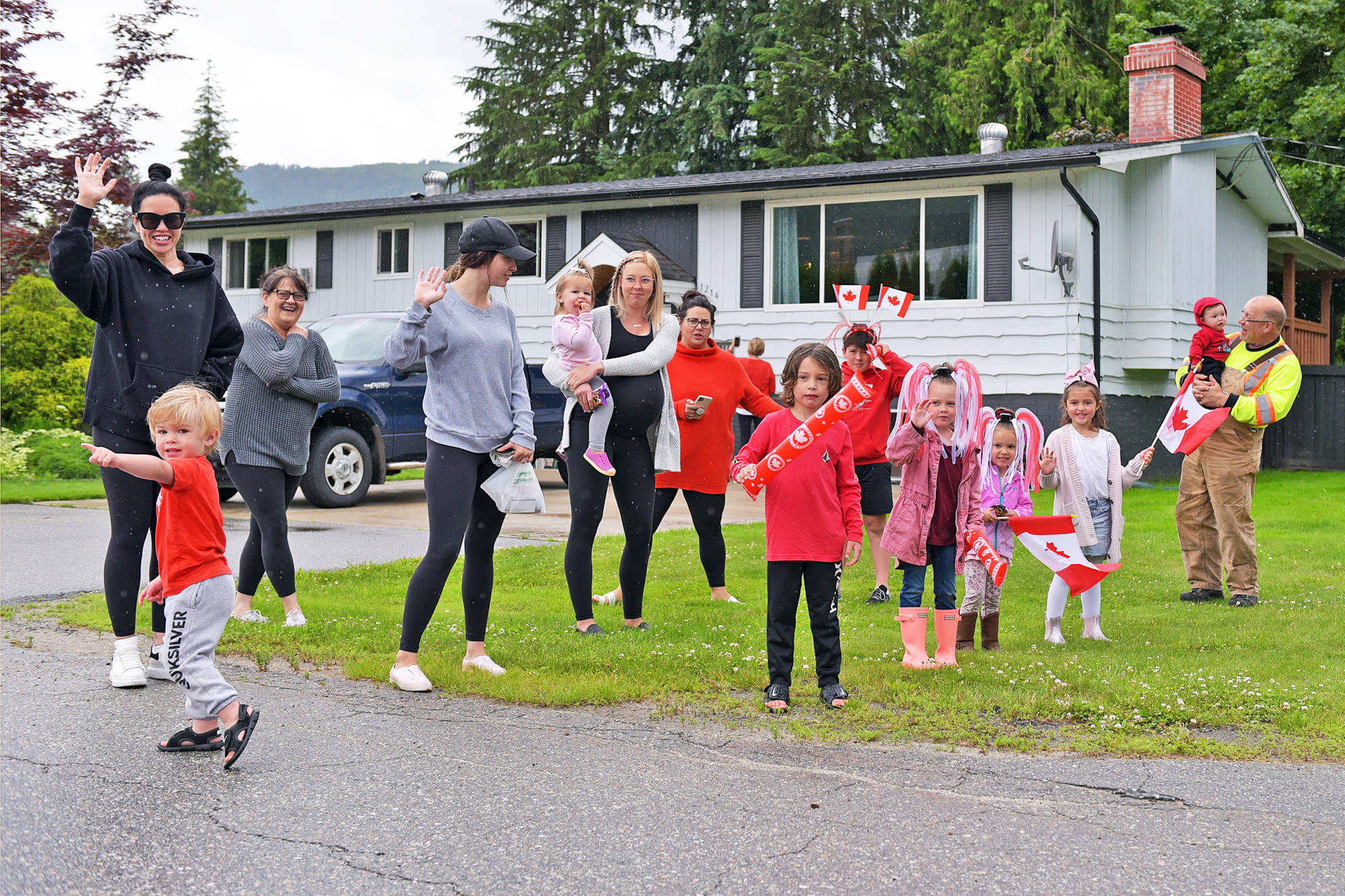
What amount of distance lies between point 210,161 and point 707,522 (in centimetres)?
6163

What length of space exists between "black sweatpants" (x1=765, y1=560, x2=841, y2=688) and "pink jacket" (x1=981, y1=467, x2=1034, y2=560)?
4.29 feet

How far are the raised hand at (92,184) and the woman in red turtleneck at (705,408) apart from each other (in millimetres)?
3474

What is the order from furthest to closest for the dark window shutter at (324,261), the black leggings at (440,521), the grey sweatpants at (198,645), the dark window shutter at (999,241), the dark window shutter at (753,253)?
1. the dark window shutter at (324,261)
2. the dark window shutter at (753,253)
3. the dark window shutter at (999,241)
4. the black leggings at (440,521)
5. the grey sweatpants at (198,645)

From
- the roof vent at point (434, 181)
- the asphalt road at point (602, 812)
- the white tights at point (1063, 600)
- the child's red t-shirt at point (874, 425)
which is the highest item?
the roof vent at point (434, 181)

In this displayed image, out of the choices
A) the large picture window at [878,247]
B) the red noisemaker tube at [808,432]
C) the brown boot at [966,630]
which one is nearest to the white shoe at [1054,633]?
the brown boot at [966,630]

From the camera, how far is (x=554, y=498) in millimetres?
15945

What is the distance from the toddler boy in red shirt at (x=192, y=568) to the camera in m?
4.34

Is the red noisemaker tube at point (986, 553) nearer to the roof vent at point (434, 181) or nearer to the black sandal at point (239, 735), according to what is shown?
the black sandal at point (239, 735)

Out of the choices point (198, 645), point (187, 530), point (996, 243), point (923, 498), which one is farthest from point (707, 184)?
point (198, 645)

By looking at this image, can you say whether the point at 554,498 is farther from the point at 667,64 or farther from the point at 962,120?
the point at 667,64

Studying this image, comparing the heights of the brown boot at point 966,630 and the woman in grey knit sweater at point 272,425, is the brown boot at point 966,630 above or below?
below

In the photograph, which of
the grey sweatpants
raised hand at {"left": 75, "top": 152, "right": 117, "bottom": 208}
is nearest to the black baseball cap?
raised hand at {"left": 75, "top": 152, "right": 117, "bottom": 208}

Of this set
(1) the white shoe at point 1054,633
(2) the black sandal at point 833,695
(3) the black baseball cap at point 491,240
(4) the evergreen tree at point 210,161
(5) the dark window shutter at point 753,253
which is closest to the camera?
(2) the black sandal at point 833,695

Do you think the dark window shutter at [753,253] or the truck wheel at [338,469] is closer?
the truck wheel at [338,469]
